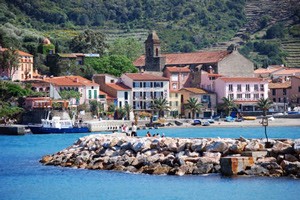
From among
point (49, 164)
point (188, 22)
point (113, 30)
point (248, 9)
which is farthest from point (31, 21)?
point (49, 164)

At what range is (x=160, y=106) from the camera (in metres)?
99.1

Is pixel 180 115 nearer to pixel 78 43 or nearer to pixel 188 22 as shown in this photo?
pixel 78 43

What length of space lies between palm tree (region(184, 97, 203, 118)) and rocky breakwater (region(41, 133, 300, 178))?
5102 centimetres

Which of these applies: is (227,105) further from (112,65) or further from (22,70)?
(22,70)

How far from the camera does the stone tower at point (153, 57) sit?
113 m

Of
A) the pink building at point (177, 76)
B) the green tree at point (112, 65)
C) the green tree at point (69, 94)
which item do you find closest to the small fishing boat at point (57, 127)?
the green tree at point (69, 94)

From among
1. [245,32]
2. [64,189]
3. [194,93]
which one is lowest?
[64,189]

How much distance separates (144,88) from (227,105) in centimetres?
791

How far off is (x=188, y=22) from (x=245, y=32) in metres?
12.9

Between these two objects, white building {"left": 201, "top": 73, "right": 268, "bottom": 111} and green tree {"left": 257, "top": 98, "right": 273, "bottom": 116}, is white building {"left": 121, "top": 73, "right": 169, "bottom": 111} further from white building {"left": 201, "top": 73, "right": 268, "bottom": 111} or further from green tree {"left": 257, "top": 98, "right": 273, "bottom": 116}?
green tree {"left": 257, "top": 98, "right": 273, "bottom": 116}

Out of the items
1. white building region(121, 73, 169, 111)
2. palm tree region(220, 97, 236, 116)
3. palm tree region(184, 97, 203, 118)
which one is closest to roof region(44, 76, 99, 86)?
white building region(121, 73, 169, 111)

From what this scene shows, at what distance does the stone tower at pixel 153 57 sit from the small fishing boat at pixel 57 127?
27.5 meters

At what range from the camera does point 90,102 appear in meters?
95.8

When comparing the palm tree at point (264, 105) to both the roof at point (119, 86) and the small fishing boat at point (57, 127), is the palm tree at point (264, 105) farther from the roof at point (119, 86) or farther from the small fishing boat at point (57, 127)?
the small fishing boat at point (57, 127)
